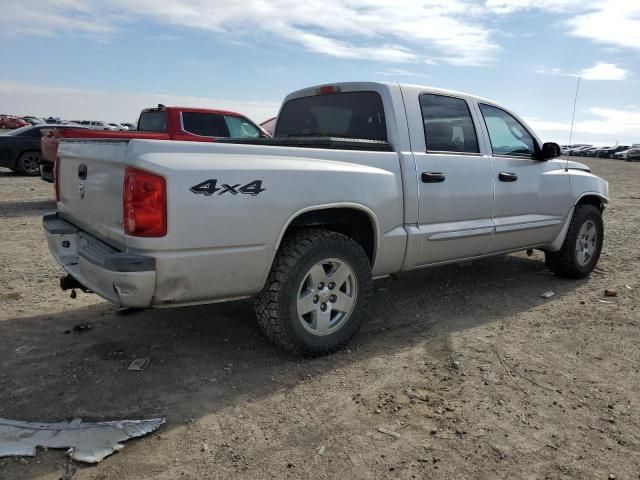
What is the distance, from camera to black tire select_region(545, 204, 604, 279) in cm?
574

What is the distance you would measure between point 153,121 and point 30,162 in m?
6.09

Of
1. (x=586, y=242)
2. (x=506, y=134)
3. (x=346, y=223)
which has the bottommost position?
(x=586, y=242)

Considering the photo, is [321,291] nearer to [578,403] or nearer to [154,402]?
[154,402]

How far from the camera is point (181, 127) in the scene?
31.9 feet

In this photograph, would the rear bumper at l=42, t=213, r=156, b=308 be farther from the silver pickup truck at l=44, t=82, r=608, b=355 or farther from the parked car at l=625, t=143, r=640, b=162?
the parked car at l=625, t=143, r=640, b=162

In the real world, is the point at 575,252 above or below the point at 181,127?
below

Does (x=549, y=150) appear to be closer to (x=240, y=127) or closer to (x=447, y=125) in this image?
(x=447, y=125)

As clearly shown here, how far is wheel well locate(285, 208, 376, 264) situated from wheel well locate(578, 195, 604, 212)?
10.3 ft

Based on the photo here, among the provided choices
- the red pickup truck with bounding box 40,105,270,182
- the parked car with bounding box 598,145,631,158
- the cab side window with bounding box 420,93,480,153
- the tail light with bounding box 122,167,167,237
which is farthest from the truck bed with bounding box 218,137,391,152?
the parked car with bounding box 598,145,631,158

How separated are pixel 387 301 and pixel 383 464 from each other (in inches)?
101

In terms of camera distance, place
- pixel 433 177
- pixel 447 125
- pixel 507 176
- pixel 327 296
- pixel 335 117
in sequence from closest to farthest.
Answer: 1. pixel 327 296
2. pixel 433 177
3. pixel 447 125
4. pixel 335 117
5. pixel 507 176

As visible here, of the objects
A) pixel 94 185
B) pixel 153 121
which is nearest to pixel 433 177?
pixel 94 185

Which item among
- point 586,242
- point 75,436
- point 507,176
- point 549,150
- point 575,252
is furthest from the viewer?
point 586,242

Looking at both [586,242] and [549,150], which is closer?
[549,150]
